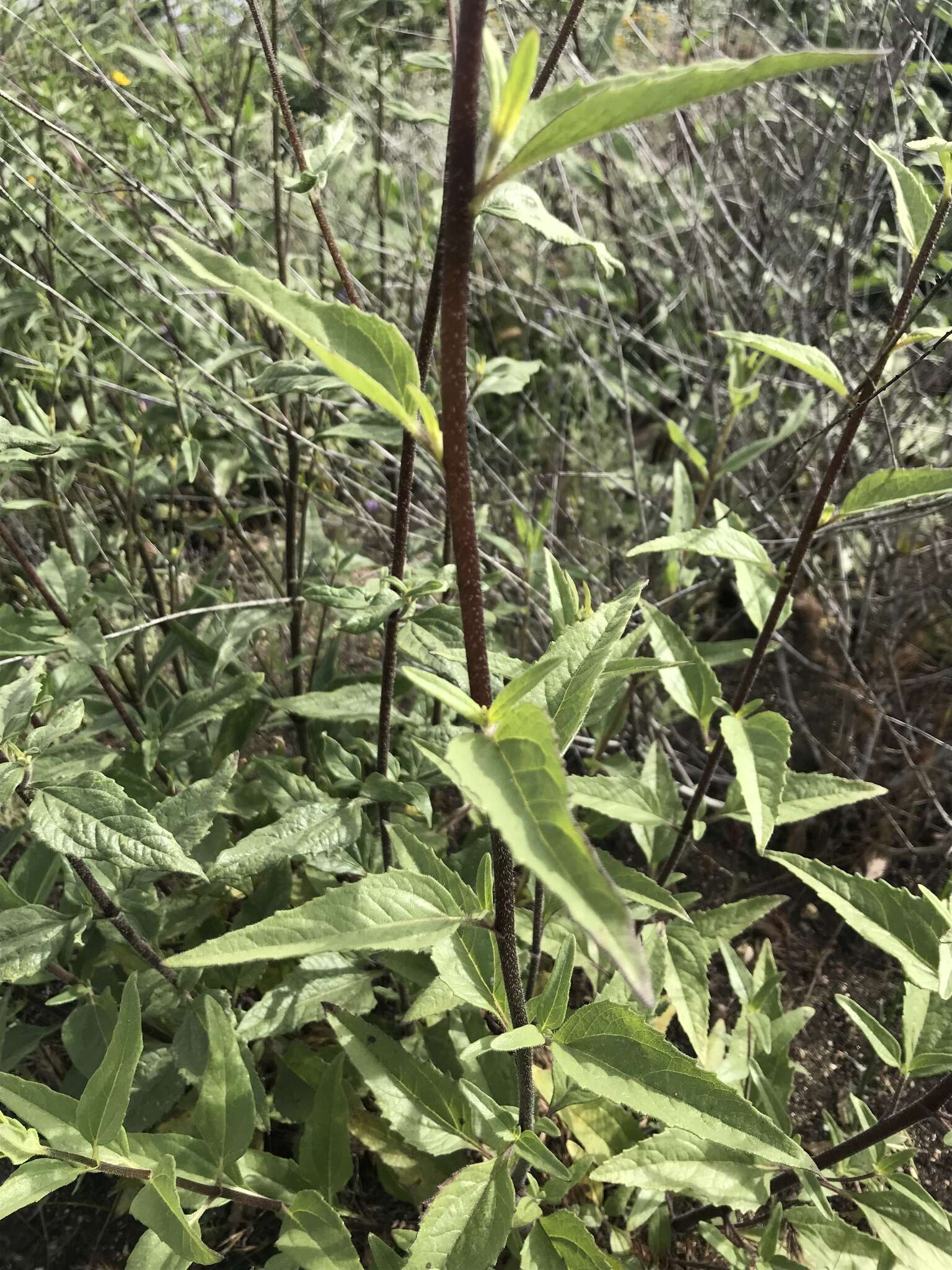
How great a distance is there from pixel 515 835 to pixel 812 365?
1.05 metres

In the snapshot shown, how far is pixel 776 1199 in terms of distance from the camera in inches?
64.3

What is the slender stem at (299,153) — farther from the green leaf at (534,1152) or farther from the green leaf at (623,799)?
the green leaf at (534,1152)

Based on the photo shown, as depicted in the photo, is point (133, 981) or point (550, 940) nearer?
point (133, 981)

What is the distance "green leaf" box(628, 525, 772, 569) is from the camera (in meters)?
1.38

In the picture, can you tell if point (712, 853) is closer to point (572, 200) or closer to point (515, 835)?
point (572, 200)

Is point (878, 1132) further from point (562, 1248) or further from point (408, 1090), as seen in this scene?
point (408, 1090)

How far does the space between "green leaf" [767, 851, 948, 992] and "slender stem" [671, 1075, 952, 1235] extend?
152mm

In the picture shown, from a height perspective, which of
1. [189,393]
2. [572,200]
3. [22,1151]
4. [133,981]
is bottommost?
[22,1151]

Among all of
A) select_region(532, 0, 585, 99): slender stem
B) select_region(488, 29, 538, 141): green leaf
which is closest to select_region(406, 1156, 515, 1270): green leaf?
select_region(488, 29, 538, 141): green leaf

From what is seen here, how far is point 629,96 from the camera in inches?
21.7

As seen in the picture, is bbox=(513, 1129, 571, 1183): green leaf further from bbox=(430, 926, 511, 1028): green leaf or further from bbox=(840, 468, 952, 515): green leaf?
bbox=(840, 468, 952, 515): green leaf

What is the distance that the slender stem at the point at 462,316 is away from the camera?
63 centimetres

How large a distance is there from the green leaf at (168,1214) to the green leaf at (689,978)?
36.2 inches

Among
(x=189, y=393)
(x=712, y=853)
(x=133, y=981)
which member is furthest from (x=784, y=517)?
(x=133, y=981)
